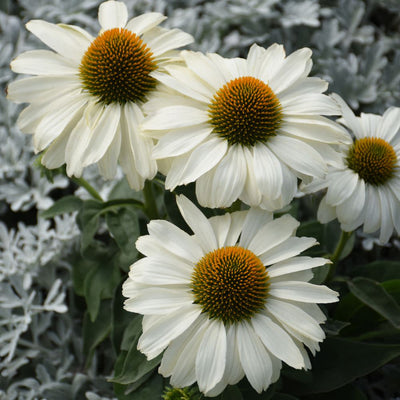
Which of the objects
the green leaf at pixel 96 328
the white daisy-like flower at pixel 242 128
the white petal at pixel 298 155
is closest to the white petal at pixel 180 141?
the white daisy-like flower at pixel 242 128

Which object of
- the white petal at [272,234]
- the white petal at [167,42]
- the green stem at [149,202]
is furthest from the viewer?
the green stem at [149,202]

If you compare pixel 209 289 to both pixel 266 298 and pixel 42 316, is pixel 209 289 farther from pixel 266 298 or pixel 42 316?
pixel 42 316

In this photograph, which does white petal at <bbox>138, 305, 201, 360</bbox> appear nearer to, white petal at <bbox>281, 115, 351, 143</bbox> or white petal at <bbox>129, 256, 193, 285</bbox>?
white petal at <bbox>129, 256, 193, 285</bbox>

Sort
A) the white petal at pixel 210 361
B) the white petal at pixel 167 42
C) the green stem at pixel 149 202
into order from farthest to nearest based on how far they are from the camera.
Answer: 1. the green stem at pixel 149 202
2. the white petal at pixel 167 42
3. the white petal at pixel 210 361

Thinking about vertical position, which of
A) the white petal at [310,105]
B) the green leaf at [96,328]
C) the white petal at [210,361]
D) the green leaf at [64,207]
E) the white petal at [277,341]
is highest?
the white petal at [310,105]

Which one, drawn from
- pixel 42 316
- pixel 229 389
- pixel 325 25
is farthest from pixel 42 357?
pixel 325 25

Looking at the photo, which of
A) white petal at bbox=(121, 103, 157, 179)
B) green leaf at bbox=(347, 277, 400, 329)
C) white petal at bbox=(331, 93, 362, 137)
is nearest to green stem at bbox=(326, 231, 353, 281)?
green leaf at bbox=(347, 277, 400, 329)

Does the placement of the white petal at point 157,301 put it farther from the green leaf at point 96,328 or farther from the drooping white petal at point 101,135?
the green leaf at point 96,328
